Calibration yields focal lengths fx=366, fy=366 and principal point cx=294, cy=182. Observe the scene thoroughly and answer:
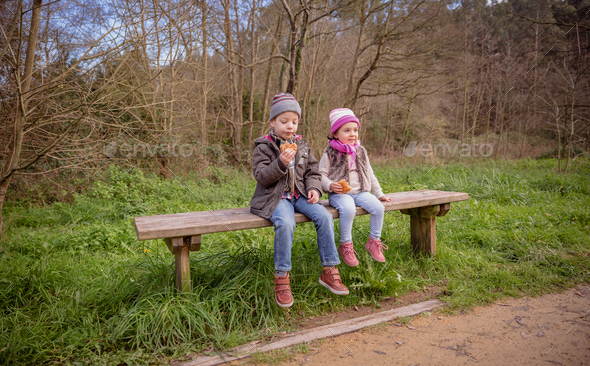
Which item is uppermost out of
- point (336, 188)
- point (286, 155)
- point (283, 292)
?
point (286, 155)

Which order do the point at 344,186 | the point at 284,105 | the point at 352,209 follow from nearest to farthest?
the point at 284,105, the point at 352,209, the point at 344,186

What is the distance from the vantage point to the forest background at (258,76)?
17.4ft

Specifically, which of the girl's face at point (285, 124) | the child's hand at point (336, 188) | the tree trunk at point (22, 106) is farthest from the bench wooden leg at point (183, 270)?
the tree trunk at point (22, 106)

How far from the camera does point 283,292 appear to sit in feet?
8.62

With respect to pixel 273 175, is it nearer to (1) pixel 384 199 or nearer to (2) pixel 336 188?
(2) pixel 336 188

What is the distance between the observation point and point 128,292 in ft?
8.87

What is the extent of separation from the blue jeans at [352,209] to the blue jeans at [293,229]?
0.66 feet

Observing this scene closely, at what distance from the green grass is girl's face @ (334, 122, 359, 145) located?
1.00 m

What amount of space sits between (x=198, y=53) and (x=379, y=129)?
10315mm

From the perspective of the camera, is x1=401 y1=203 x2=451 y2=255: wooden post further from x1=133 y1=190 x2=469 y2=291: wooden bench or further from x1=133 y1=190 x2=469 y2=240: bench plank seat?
x1=133 y1=190 x2=469 y2=240: bench plank seat

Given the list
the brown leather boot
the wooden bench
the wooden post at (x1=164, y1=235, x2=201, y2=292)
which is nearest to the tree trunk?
the wooden bench

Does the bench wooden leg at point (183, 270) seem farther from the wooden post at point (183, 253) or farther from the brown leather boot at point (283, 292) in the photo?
the brown leather boot at point (283, 292)

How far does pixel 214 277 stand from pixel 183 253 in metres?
0.46

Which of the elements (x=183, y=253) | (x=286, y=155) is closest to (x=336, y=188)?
(x=286, y=155)
